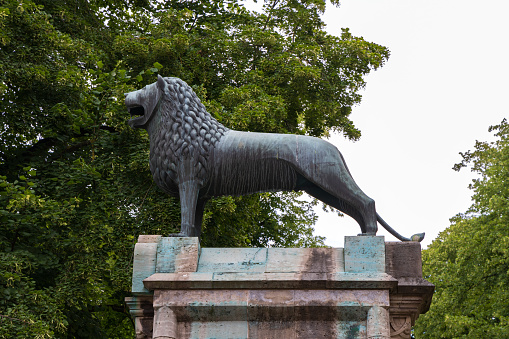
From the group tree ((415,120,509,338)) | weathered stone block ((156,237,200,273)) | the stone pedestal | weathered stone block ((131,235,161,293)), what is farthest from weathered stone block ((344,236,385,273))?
tree ((415,120,509,338))

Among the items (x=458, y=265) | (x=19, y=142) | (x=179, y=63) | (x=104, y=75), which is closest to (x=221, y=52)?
(x=179, y=63)

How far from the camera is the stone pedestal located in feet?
25.8

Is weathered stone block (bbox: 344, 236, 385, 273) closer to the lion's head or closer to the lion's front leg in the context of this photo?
the lion's front leg

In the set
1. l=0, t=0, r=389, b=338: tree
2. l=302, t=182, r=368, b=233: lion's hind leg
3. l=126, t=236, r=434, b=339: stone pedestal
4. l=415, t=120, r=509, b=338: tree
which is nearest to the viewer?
l=126, t=236, r=434, b=339: stone pedestal

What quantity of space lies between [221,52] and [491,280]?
33.2ft

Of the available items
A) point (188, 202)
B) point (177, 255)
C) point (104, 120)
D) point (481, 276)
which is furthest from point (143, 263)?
→ point (481, 276)

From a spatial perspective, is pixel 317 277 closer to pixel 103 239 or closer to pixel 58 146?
pixel 103 239

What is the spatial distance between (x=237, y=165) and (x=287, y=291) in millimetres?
1606

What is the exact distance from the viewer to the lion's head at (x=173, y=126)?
8.62 meters

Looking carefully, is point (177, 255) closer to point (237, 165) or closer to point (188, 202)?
point (188, 202)

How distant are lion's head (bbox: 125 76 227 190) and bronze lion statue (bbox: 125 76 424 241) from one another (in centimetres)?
1

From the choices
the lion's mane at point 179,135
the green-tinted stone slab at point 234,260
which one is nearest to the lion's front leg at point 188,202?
the lion's mane at point 179,135

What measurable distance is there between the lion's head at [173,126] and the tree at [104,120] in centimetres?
414

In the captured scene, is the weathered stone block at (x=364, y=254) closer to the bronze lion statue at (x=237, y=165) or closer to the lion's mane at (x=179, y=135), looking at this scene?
the bronze lion statue at (x=237, y=165)
